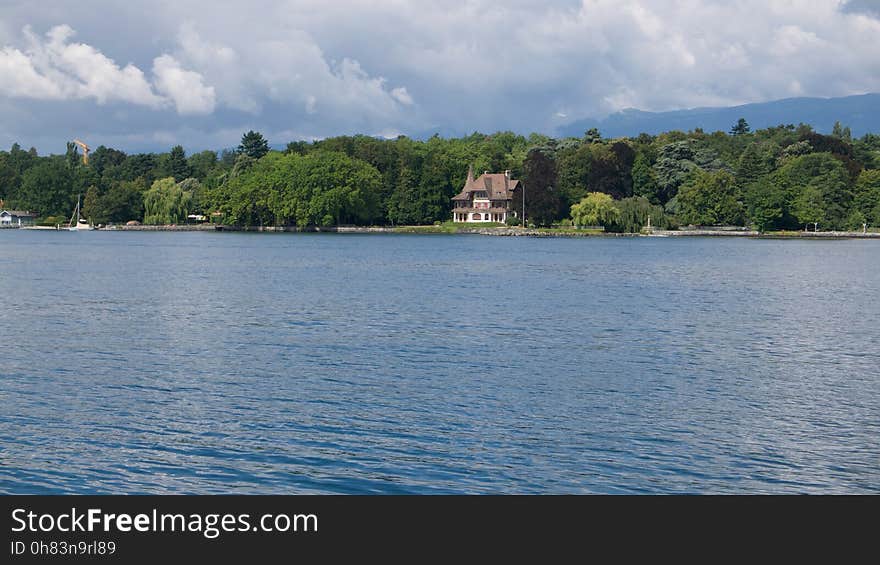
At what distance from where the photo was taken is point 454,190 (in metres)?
167

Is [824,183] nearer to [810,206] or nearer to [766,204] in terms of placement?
[810,206]

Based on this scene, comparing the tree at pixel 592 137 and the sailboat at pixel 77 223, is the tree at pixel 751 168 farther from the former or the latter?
the sailboat at pixel 77 223

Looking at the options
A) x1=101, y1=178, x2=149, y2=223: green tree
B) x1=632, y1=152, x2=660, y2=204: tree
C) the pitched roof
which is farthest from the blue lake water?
x1=101, y1=178, x2=149, y2=223: green tree

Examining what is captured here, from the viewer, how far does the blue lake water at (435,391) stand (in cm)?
1631

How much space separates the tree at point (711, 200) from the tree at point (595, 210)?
11.2 metres

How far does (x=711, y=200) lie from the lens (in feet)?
474

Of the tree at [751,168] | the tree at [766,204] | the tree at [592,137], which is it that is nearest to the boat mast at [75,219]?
the tree at [592,137]

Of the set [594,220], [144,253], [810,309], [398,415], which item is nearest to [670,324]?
[810,309]

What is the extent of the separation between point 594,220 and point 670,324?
10899 cm

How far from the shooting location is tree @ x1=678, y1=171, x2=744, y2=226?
144 meters

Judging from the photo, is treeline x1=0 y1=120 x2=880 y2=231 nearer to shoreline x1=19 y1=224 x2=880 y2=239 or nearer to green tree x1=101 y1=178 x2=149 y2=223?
green tree x1=101 y1=178 x2=149 y2=223

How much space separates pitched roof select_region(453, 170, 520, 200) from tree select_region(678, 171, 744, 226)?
2887 centimetres

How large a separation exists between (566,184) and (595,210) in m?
11.9
